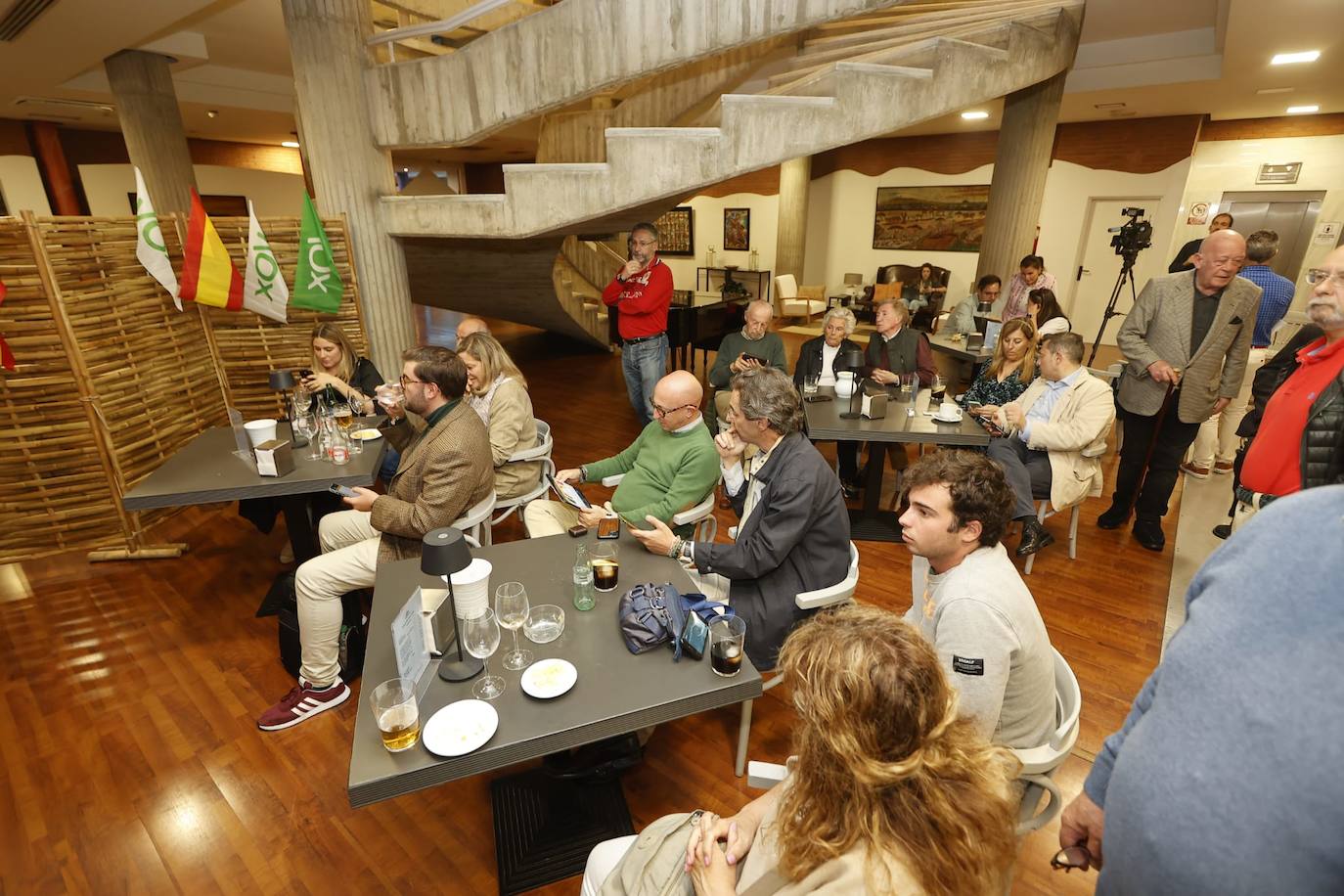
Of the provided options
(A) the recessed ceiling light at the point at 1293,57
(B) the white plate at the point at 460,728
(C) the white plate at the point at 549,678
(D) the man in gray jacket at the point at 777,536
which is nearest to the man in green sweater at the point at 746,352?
(D) the man in gray jacket at the point at 777,536

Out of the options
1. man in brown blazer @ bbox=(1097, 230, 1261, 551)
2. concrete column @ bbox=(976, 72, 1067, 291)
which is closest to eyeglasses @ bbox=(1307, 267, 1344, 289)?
man in brown blazer @ bbox=(1097, 230, 1261, 551)

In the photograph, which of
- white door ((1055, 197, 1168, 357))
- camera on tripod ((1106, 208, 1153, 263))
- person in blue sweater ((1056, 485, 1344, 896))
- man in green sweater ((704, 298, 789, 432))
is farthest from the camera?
white door ((1055, 197, 1168, 357))

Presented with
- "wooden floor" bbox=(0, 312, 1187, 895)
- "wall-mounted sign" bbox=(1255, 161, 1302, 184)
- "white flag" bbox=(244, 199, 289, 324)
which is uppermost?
"wall-mounted sign" bbox=(1255, 161, 1302, 184)

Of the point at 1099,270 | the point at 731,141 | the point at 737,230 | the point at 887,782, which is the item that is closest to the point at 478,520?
the point at 887,782

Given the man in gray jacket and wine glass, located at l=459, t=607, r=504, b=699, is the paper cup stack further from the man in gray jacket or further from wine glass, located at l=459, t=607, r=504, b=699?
the man in gray jacket

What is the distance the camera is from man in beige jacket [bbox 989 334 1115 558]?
3.29 metres

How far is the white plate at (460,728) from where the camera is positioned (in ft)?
4.58

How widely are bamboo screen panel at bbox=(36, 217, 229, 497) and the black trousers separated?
6116mm

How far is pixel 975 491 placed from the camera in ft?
5.38

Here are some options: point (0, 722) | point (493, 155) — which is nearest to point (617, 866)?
point (0, 722)

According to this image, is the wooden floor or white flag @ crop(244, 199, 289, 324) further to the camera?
white flag @ crop(244, 199, 289, 324)

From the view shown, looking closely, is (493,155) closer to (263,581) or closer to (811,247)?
(811,247)

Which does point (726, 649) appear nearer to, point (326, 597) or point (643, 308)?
point (326, 597)

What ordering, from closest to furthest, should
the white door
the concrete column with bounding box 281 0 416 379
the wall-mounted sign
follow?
the concrete column with bounding box 281 0 416 379 < the wall-mounted sign < the white door
